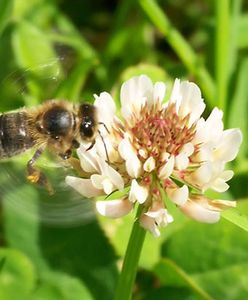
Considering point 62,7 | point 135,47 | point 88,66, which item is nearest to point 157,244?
point 88,66

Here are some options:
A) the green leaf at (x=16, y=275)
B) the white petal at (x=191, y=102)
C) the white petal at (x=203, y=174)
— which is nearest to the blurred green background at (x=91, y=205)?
the green leaf at (x=16, y=275)

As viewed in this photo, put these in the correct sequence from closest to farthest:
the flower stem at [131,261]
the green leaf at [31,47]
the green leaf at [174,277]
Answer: the flower stem at [131,261] < the green leaf at [174,277] < the green leaf at [31,47]

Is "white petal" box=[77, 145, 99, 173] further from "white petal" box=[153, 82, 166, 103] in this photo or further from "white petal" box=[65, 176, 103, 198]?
"white petal" box=[153, 82, 166, 103]

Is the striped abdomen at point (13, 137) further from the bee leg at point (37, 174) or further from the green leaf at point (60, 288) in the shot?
the green leaf at point (60, 288)

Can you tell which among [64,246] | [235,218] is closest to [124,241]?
[64,246]

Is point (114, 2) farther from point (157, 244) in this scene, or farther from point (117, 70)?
point (157, 244)

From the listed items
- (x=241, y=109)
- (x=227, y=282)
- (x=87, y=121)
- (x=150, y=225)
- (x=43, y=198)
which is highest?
(x=87, y=121)

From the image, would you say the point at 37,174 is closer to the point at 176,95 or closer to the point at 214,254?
the point at 176,95

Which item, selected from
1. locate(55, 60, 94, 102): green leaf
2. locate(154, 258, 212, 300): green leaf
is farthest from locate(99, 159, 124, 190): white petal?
locate(55, 60, 94, 102): green leaf
